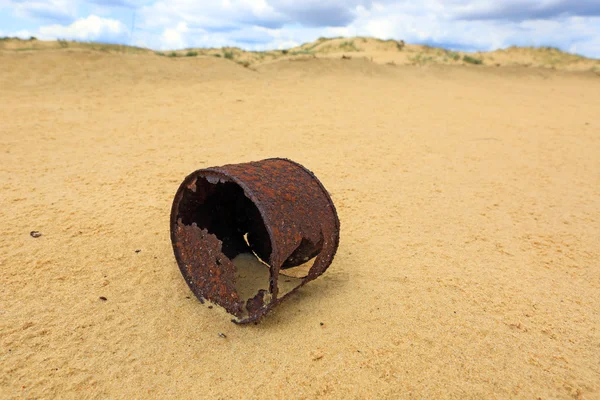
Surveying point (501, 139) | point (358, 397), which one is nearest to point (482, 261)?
point (358, 397)

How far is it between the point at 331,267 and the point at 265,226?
0.93 meters

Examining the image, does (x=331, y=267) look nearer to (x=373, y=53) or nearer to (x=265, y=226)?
(x=265, y=226)

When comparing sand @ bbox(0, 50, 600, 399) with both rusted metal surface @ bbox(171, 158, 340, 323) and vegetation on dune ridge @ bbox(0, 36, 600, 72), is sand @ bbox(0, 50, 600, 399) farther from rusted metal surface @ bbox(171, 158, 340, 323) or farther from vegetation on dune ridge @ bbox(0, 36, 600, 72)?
vegetation on dune ridge @ bbox(0, 36, 600, 72)

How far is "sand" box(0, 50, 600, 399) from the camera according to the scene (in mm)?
2695

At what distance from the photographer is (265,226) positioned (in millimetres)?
3393

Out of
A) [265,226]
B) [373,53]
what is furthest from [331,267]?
[373,53]

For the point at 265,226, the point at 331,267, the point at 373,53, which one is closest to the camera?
the point at 265,226

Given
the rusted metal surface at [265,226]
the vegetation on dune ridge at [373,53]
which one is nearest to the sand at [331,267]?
the rusted metal surface at [265,226]

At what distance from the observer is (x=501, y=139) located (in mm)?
8984

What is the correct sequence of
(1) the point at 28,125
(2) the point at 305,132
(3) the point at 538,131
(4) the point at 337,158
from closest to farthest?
(4) the point at 337,158 → (1) the point at 28,125 → (2) the point at 305,132 → (3) the point at 538,131

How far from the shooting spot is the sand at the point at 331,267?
270cm

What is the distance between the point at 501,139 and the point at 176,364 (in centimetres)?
839

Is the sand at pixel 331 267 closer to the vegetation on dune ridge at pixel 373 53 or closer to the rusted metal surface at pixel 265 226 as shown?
the rusted metal surface at pixel 265 226

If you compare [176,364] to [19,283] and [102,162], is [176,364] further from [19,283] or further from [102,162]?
[102,162]
